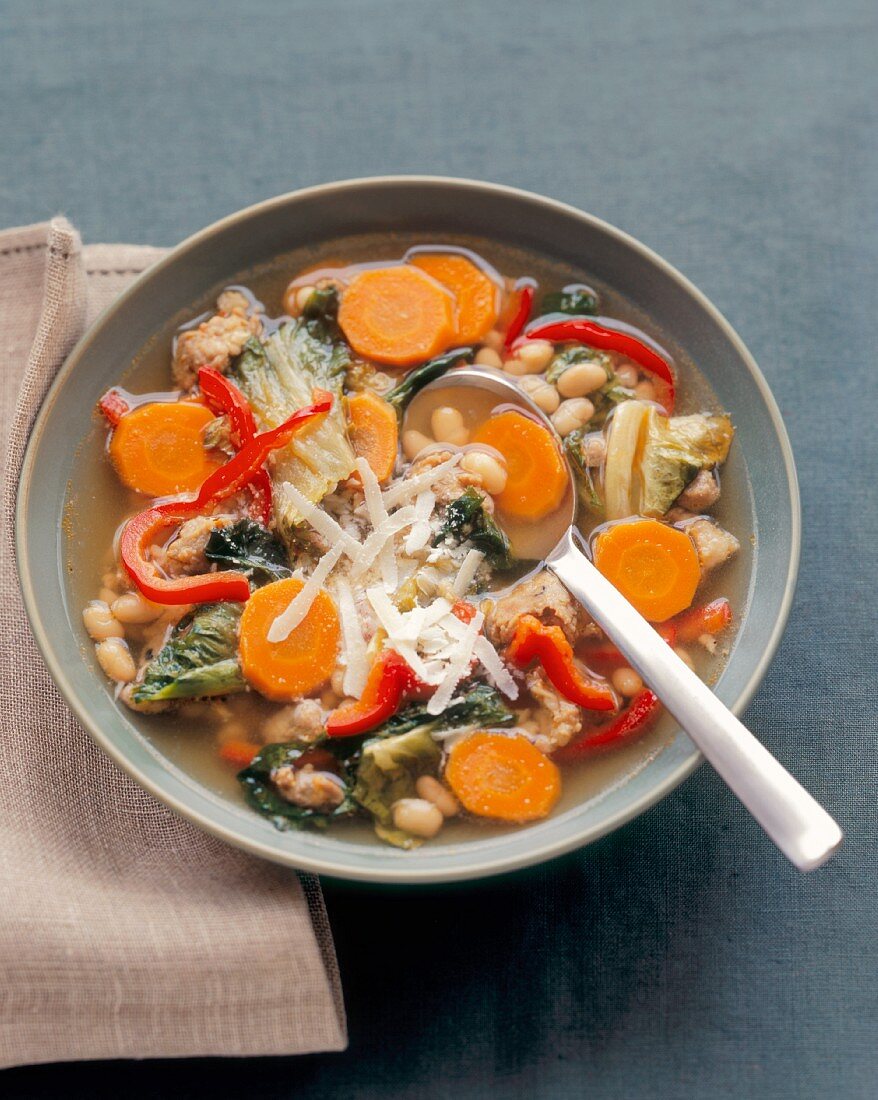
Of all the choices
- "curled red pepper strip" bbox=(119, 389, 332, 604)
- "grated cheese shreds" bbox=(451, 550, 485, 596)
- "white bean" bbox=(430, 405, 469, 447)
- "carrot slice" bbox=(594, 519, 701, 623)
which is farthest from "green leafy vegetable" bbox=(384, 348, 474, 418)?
"carrot slice" bbox=(594, 519, 701, 623)

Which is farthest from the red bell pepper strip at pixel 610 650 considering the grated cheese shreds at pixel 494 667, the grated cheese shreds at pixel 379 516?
the grated cheese shreds at pixel 379 516

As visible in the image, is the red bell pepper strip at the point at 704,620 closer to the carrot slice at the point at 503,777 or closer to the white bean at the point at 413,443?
the carrot slice at the point at 503,777

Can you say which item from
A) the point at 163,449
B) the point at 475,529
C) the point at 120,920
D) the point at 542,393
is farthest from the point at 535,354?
the point at 120,920

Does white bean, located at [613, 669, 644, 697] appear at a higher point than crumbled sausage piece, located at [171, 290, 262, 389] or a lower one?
lower

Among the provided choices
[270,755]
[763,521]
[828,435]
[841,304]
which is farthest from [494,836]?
→ [841,304]

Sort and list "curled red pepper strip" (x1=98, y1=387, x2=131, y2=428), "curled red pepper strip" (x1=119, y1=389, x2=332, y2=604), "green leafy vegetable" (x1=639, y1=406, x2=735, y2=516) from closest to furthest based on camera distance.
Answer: "curled red pepper strip" (x1=119, y1=389, x2=332, y2=604)
"green leafy vegetable" (x1=639, y1=406, x2=735, y2=516)
"curled red pepper strip" (x1=98, y1=387, x2=131, y2=428)

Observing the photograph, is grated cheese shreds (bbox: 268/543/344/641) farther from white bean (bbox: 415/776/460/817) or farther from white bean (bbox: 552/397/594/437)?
white bean (bbox: 552/397/594/437)
